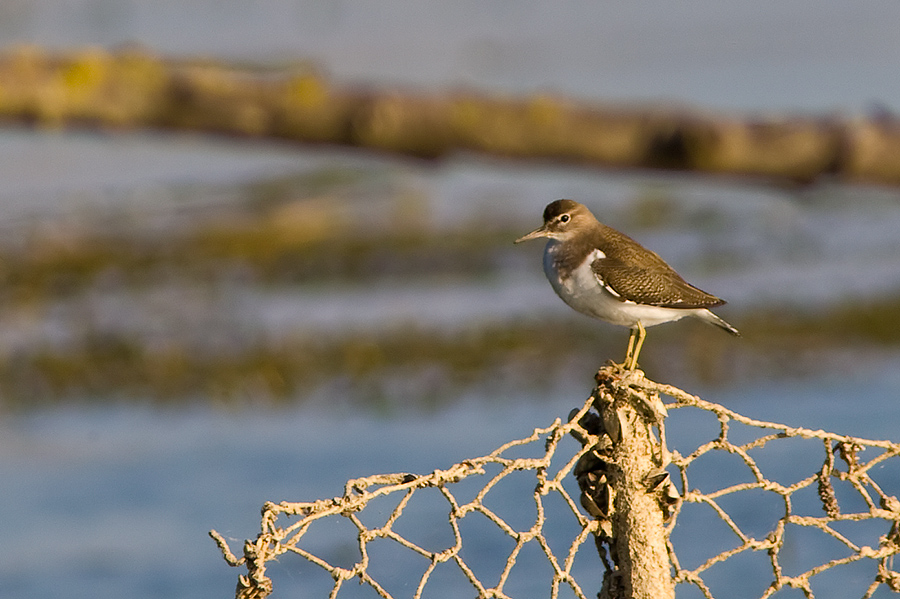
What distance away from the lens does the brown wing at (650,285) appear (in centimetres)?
419

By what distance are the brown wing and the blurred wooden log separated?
1.77 feet

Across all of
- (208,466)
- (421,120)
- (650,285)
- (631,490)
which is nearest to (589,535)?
(650,285)

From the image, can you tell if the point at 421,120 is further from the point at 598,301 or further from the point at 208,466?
the point at 208,466

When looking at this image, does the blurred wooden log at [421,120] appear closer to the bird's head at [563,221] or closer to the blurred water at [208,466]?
the bird's head at [563,221]

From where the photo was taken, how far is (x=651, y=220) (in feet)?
46.0

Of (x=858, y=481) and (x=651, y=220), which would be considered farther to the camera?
(x=651, y=220)

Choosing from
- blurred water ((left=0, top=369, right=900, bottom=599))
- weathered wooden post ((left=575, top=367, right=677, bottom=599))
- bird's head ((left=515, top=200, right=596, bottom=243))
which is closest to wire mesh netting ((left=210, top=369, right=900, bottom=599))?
blurred water ((left=0, top=369, right=900, bottom=599))

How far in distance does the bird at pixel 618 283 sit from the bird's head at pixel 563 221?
0.40 feet

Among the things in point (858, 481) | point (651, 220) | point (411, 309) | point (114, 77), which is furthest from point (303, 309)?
point (858, 481)

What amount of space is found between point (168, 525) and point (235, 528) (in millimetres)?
701

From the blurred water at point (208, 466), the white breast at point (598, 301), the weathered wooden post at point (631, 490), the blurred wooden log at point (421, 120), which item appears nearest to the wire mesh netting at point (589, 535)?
the blurred water at point (208, 466)

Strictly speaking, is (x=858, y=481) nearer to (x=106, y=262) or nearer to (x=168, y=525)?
(x=168, y=525)

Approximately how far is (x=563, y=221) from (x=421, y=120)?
1.22 meters

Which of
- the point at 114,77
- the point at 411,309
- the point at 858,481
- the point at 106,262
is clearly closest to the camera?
the point at 858,481
